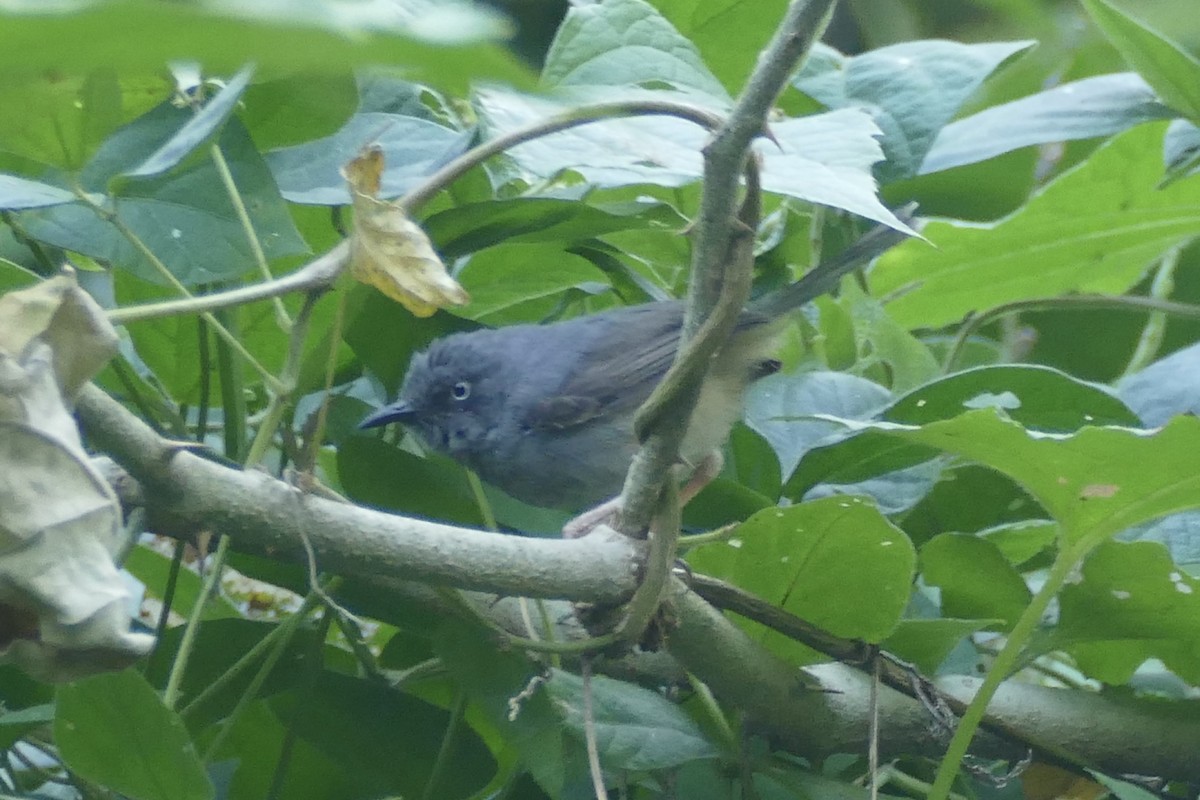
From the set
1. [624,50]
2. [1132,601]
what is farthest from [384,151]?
[1132,601]

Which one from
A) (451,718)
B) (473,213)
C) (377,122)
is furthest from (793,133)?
(451,718)

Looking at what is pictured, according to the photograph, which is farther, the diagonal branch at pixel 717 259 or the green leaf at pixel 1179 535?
the green leaf at pixel 1179 535

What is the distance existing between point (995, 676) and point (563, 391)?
1.13 meters

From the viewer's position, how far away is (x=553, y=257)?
1.35 metres

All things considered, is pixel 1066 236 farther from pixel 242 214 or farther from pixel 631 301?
pixel 242 214

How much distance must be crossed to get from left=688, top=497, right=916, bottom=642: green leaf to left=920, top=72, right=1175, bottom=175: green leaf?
0.64 metres

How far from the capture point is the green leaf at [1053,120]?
5.00ft

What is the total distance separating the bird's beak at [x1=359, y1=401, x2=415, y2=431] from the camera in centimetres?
144

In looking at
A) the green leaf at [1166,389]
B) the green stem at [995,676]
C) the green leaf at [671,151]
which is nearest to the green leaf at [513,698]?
the green stem at [995,676]

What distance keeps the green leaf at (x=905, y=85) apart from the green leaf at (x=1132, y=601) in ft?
1.76

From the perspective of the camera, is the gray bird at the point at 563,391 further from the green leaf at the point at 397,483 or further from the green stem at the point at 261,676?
the green stem at the point at 261,676

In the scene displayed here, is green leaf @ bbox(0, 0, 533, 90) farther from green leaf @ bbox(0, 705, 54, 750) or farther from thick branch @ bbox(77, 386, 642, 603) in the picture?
green leaf @ bbox(0, 705, 54, 750)

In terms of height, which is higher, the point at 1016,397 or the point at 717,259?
the point at 717,259

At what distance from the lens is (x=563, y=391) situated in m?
2.07
